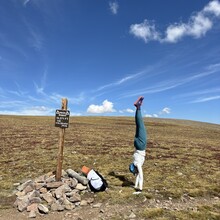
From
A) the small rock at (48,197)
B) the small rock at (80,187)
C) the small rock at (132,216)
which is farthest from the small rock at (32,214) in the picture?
the small rock at (132,216)

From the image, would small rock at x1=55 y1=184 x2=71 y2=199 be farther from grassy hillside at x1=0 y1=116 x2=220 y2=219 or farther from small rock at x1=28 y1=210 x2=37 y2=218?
grassy hillside at x1=0 y1=116 x2=220 y2=219

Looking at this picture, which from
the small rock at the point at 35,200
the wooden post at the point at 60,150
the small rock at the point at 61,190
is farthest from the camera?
the wooden post at the point at 60,150

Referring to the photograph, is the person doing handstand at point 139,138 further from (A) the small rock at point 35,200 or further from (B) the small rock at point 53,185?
(A) the small rock at point 35,200

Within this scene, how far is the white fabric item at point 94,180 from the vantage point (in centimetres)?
1512

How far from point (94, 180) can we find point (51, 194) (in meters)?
2.43

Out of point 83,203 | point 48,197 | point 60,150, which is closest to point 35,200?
point 48,197

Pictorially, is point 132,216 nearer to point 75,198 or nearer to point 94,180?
point 75,198

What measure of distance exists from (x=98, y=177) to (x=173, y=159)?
1307cm

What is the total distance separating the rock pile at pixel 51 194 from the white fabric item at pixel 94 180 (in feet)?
1.01

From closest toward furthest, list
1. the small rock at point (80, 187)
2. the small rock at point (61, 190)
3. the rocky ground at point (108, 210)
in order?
the rocky ground at point (108, 210)
the small rock at point (61, 190)
the small rock at point (80, 187)

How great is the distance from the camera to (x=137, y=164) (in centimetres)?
1500

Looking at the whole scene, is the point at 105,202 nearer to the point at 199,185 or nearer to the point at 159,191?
the point at 159,191

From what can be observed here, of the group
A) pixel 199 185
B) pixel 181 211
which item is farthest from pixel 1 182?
pixel 199 185

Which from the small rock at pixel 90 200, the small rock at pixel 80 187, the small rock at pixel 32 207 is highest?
the small rock at pixel 80 187
